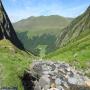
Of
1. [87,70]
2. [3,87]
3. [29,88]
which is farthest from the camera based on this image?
[87,70]

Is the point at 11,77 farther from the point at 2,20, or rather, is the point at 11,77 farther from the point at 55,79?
the point at 2,20

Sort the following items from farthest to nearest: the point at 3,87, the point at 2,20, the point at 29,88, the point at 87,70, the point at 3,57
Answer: the point at 2,20 → the point at 87,70 → the point at 3,57 → the point at 29,88 → the point at 3,87

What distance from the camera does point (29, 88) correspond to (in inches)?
1334

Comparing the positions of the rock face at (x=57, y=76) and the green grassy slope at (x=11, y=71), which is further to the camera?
the rock face at (x=57, y=76)

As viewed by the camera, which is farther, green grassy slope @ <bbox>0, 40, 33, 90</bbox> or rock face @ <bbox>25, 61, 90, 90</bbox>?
rock face @ <bbox>25, 61, 90, 90</bbox>

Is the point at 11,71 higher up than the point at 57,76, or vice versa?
the point at 11,71

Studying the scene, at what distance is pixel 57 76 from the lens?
3547 cm

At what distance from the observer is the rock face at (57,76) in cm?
3453

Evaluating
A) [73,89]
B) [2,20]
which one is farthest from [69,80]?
[2,20]

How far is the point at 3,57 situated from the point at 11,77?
13.3ft

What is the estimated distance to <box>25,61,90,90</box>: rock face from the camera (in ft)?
113

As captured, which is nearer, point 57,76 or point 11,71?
point 11,71

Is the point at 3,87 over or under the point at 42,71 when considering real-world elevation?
under

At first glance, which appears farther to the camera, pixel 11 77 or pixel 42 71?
pixel 42 71
